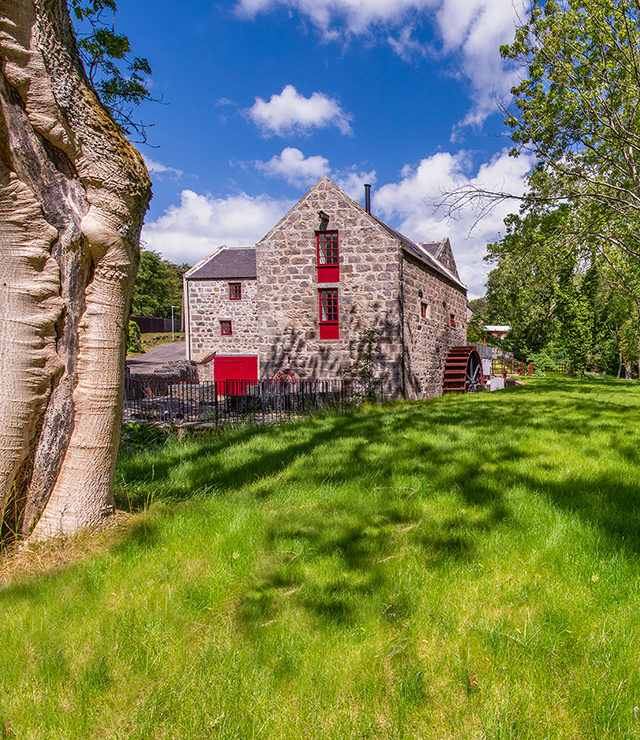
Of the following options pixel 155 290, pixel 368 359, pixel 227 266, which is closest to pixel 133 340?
pixel 227 266

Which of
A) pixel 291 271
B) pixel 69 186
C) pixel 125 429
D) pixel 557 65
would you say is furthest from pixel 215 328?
pixel 69 186

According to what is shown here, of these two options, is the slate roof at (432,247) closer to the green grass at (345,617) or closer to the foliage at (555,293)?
the foliage at (555,293)

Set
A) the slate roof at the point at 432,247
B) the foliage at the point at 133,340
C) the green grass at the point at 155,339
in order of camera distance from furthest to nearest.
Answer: the green grass at the point at 155,339, the foliage at the point at 133,340, the slate roof at the point at 432,247

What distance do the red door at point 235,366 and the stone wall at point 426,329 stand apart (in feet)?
39.0

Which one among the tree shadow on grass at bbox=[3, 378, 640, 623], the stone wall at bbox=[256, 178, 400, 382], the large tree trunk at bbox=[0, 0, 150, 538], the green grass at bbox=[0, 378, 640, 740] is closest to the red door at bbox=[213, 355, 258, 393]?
the stone wall at bbox=[256, 178, 400, 382]

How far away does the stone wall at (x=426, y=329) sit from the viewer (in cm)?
1623

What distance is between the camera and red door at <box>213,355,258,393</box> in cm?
2673

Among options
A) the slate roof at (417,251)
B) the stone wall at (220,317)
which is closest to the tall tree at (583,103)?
the slate roof at (417,251)

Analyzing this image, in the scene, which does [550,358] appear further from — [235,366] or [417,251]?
[235,366]

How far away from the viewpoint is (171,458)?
557 cm

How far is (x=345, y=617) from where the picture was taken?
7.45 ft

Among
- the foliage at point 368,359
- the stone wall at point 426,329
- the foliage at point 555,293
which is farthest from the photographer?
the stone wall at point 426,329

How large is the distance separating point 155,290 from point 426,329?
49860mm

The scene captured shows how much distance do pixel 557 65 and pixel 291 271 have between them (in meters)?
9.89
